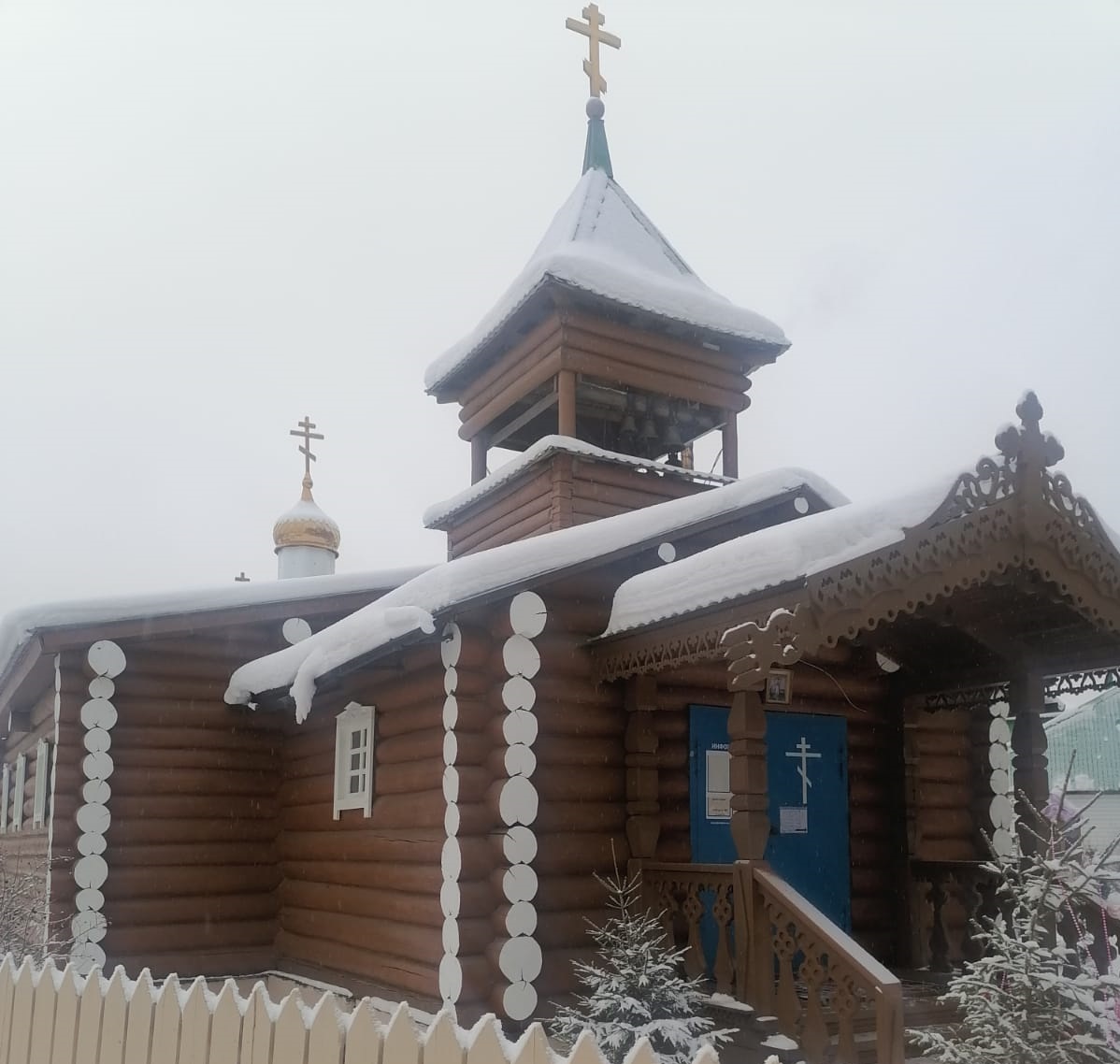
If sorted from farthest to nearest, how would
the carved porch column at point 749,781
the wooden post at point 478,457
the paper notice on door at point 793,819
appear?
the wooden post at point 478,457
the paper notice on door at point 793,819
the carved porch column at point 749,781

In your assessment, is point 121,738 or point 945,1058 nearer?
point 945,1058

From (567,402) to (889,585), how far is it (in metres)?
5.28

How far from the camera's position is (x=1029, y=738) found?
30.2 feet

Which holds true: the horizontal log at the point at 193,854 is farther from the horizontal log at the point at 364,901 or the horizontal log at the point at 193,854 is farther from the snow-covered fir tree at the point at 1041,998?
the snow-covered fir tree at the point at 1041,998

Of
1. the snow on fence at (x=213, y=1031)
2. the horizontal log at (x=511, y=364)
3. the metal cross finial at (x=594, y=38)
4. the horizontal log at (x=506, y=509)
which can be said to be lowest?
the snow on fence at (x=213, y=1031)

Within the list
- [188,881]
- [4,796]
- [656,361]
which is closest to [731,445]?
[656,361]

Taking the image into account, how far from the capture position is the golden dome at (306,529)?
19422 millimetres

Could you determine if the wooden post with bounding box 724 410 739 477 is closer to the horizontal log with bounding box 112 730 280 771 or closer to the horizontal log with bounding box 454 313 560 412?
the horizontal log with bounding box 454 313 560 412

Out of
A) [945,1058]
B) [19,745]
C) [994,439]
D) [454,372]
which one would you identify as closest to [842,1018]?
[945,1058]

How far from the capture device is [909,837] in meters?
Result: 9.95

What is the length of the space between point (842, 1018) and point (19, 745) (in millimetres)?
12283

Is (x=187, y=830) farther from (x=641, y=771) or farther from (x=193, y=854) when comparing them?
(x=641, y=771)

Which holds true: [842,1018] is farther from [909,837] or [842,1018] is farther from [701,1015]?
[909,837]

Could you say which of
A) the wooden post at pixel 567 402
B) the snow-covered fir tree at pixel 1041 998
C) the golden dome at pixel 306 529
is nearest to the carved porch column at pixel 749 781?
the snow-covered fir tree at pixel 1041 998
